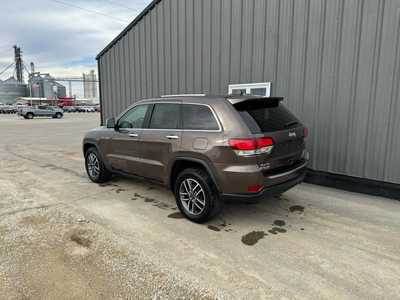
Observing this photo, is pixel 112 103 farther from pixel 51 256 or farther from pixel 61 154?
pixel 51 256

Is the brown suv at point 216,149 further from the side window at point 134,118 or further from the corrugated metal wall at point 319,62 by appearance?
the corrugated metal wall at point 319,62

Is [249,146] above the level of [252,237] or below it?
above

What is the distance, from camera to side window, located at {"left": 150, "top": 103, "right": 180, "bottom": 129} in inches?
162

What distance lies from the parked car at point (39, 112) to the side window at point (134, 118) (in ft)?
107

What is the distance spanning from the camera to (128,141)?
481 centimetres

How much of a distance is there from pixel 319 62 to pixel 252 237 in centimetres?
375

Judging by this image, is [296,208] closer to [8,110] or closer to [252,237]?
[252,237]

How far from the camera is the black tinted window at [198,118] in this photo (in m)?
3.61

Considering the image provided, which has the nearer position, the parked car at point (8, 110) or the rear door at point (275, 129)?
the rear door at point (275, 129)

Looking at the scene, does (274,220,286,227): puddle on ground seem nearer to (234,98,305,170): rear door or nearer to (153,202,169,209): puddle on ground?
(234,98,305,170): rear door

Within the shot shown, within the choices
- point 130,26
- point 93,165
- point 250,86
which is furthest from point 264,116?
point 130,26

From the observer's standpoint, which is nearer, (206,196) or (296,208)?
(206,196)

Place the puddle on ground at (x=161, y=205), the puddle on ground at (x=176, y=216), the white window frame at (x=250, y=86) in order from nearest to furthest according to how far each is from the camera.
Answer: the puddle on ground at (x=176, y=216) → the puddle on ground at (x=161, y=205) → the white window frame at (x=250, y=86)

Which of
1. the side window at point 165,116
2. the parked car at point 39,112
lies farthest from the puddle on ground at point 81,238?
the parked car at point 39,112
